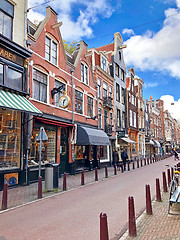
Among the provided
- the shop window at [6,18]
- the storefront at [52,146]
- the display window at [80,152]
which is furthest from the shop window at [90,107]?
the shop window at [6,18]

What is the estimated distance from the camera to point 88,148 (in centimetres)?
1883

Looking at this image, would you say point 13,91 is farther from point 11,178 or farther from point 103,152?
point 103,152

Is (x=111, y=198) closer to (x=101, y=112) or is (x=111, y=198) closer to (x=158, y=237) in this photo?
(x=158, y=237)

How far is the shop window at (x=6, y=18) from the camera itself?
1080 cm

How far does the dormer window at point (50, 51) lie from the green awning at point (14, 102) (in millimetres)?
4758

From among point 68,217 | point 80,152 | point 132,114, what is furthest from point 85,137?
point 132,114

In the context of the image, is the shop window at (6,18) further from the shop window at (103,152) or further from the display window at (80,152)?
the shop window at (103,152)

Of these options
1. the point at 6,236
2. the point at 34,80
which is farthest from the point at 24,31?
the point at 6,236

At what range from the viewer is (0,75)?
10156mm

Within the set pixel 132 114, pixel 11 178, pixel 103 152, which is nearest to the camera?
pixel 11 178

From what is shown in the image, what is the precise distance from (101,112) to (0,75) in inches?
529

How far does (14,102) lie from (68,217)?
607 cm

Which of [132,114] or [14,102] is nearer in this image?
[14,102]

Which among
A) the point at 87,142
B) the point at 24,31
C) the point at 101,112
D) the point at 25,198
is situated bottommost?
the point at 25,198
